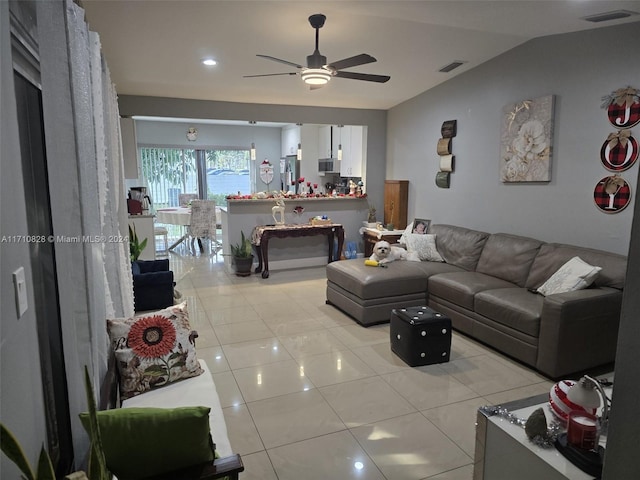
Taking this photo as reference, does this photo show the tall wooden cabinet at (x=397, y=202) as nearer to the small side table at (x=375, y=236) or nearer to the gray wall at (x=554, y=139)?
the small side table at (x=375, y=236)

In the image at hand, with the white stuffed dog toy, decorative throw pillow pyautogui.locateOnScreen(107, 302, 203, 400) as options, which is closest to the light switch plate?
decorative throw pillow pyautogui.locateOnScreen(107, 302, 203, 400)

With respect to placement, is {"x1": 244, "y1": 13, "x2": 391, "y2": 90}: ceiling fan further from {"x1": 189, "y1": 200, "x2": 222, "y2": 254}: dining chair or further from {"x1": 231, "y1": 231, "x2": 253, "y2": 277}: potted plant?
{"x1": 189, "y1": 200, "x2": 222, "y2": 254}: dining chair

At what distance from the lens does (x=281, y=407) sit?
2.62m

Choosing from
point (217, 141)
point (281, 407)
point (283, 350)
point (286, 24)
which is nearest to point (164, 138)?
point (217, 141)

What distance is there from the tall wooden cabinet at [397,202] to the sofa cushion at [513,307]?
9.18 ft

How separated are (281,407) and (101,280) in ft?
4.58

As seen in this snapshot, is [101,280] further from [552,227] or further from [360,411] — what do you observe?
[552,227]

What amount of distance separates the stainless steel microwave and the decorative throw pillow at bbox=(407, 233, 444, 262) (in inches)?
135

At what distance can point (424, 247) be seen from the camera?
4.71 metres

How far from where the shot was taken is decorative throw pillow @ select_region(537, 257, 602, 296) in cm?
307

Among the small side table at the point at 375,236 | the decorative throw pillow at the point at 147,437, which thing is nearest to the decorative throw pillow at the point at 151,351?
the decorative throw pillow at the point at 147,437

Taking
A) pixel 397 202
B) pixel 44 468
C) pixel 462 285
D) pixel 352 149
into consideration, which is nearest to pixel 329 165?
pixel 352 149

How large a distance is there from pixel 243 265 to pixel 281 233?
71 centimetres

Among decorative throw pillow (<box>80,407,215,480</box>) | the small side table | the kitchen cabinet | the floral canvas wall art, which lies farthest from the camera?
the kitchen cabinet
